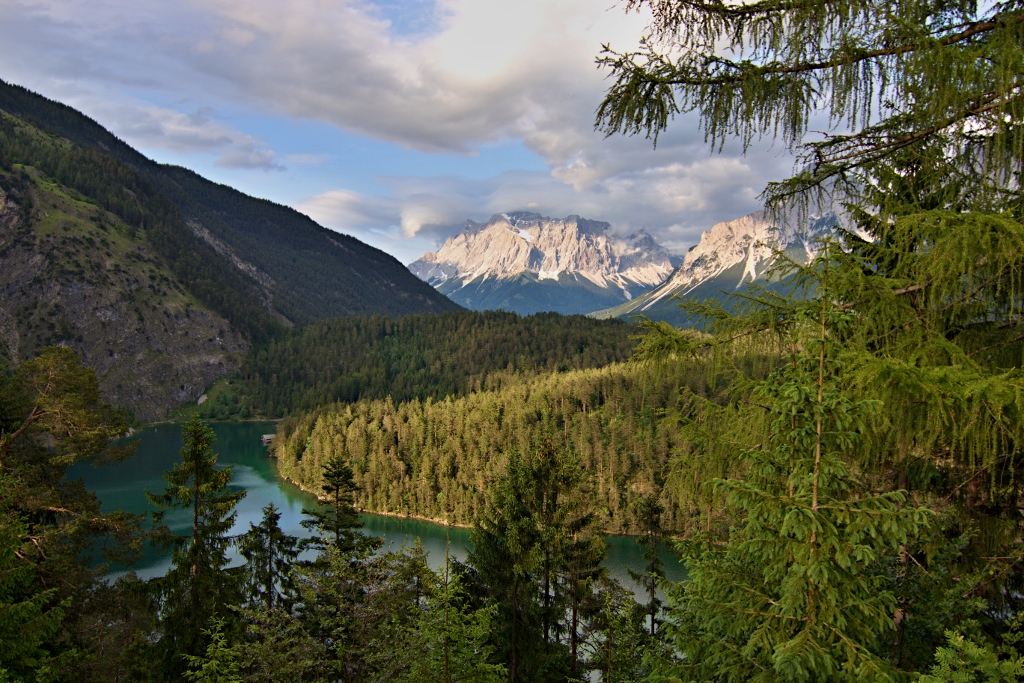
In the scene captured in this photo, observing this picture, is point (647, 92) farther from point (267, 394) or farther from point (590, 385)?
point (267, 394)

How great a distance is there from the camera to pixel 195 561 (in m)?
21.1

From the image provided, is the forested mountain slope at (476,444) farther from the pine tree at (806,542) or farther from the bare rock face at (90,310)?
the bare rock face at (90,310)

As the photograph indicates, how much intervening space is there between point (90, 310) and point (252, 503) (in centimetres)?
14058

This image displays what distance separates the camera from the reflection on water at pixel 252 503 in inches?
2357

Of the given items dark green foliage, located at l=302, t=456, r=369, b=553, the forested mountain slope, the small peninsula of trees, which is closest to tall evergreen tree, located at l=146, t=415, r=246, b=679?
the small peninsula of trees

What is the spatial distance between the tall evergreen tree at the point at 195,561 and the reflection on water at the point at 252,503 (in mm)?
23783

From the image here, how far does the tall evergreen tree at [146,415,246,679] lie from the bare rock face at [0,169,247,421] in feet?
573

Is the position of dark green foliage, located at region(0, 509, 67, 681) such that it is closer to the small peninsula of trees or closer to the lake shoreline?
the small peninsula of trees

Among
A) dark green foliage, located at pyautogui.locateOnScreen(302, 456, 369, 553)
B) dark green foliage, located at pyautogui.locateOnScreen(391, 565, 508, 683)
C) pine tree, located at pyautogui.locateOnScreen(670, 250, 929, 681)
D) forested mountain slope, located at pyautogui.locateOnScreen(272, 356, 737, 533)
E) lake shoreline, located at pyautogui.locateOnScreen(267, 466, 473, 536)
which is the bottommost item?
lake shoreline, located at pyautogui.locateOnScreen(267, 466, 473, 536)

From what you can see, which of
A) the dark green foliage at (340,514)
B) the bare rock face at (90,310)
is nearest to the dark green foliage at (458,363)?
the bare rock face at (90,310)

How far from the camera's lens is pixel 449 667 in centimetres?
1034

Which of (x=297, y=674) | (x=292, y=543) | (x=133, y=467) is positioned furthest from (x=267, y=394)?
(x=297, y=674)

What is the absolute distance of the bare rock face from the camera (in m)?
170

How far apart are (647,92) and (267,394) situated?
20005cm
